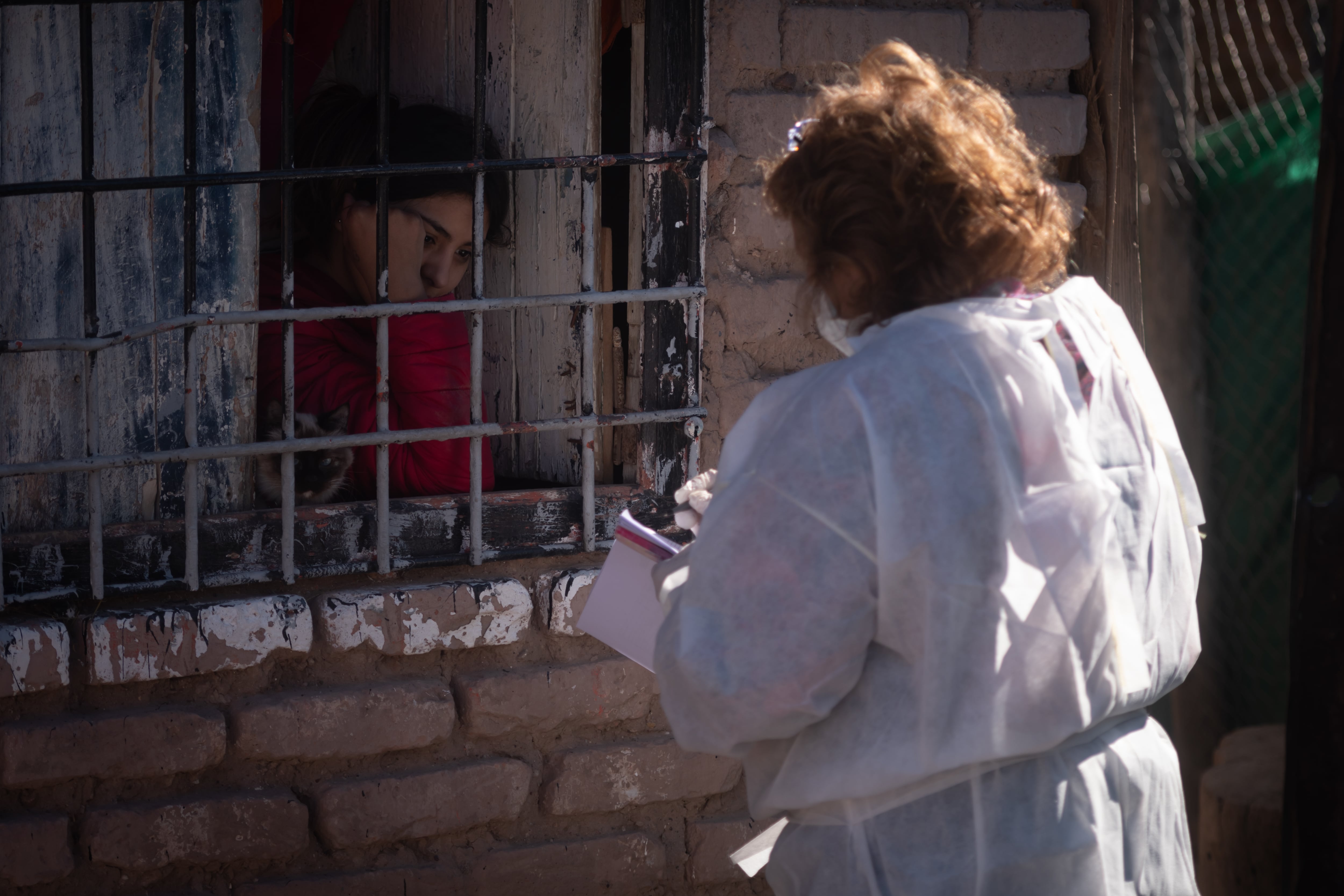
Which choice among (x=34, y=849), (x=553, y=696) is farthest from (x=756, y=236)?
(x=34, y=849)

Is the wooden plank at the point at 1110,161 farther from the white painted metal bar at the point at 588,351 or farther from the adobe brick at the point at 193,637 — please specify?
the adobe brick at the point at 193,637

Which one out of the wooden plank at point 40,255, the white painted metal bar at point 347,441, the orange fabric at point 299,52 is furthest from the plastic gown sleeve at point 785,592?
the orange fabric at point 299,52

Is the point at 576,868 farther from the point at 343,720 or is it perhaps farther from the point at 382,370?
the point at 382,370

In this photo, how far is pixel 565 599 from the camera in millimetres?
2234

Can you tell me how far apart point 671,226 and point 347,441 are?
73 cm

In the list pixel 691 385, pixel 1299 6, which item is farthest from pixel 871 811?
pixel 1299 6

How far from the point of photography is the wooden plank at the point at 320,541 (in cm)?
193

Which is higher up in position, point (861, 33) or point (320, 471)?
point (861, 33)

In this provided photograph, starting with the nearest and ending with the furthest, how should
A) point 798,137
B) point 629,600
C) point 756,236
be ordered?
point 798,137 → point 629,600 → point 756,236

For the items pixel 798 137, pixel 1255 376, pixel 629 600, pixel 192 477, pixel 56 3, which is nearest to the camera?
pixel 798 137

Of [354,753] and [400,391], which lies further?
[400,391]

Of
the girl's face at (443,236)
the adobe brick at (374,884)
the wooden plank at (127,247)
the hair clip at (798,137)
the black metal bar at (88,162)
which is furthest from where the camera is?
the girl's face at (443,236)

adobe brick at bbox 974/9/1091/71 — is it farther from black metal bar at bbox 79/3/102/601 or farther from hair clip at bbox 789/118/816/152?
black metal bar at bbox 79/3/102/601

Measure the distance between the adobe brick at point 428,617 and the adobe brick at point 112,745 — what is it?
0.26 m
